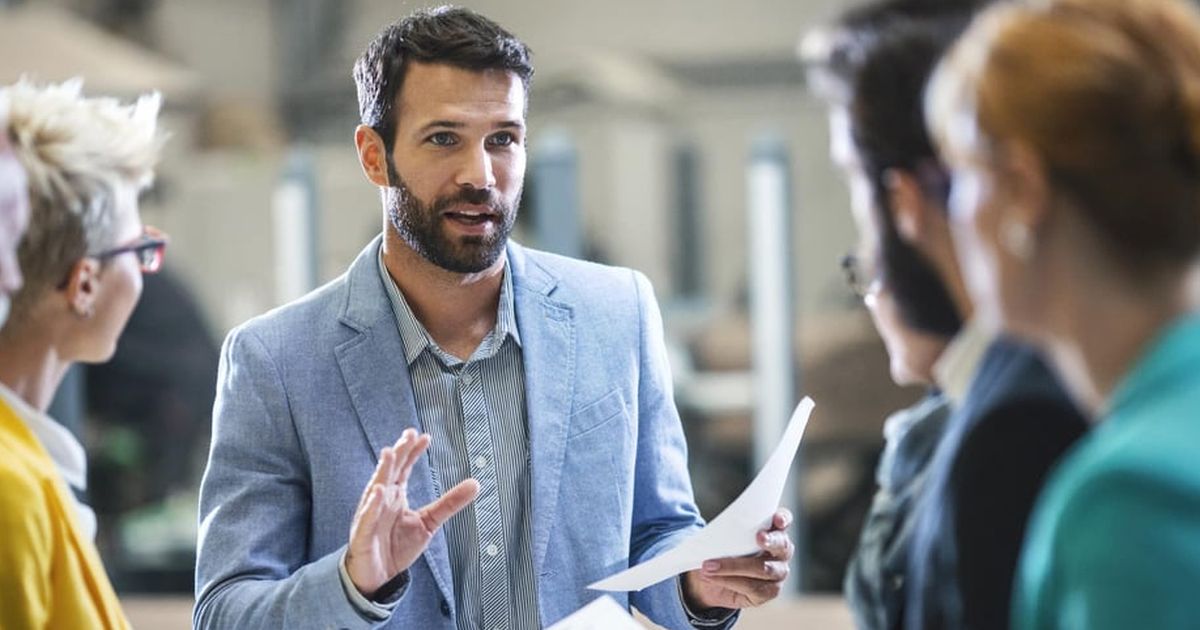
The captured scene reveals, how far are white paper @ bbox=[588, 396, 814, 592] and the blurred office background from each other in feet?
10.3

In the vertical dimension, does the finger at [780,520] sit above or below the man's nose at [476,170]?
below

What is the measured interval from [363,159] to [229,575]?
1.90ft

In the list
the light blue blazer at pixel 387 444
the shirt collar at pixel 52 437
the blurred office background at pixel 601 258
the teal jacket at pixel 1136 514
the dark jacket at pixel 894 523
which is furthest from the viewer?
the blurred office background at pixel 601 258

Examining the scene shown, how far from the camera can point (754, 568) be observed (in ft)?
6.47

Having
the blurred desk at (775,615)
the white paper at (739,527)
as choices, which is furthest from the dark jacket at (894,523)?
the blurred desk at (775,615)

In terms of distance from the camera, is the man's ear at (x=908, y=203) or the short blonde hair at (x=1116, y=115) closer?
the short blonde hair at (x=1116, y=115)

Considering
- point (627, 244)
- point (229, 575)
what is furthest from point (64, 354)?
point (627, 244)

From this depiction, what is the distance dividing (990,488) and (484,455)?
91 cm

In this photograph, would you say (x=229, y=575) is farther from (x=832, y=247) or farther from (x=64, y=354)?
(x=832, y=247)

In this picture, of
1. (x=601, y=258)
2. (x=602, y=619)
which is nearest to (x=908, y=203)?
(x=602, y=619)

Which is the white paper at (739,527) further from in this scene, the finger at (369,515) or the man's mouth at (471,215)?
the man's mouth at (471,215)

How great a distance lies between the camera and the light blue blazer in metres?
2.03

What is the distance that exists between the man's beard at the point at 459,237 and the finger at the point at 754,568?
48 cm

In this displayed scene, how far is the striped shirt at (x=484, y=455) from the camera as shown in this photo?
208cm
